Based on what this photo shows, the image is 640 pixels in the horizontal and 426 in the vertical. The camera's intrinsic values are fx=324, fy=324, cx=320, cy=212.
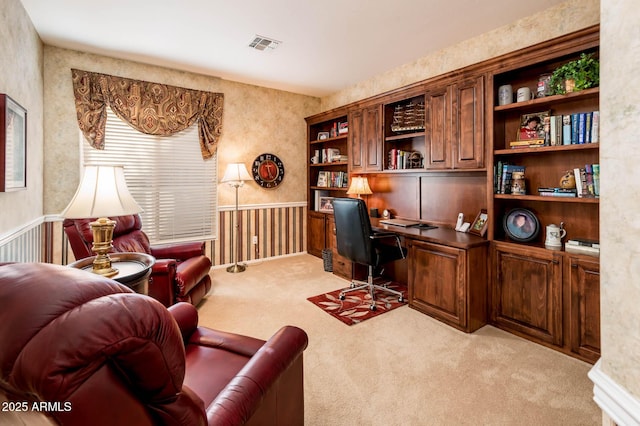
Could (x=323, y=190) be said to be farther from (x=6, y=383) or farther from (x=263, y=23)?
(x=6, y=383)

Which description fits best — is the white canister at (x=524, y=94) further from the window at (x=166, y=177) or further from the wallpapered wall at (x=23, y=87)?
the wallpapered wall at (x=23, y=87)

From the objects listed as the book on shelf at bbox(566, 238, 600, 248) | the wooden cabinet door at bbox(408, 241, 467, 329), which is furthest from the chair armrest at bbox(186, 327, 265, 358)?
the book on shelf at bbox(566, 238, 600, 248)

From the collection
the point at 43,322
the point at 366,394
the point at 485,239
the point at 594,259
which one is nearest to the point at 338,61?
the point at 485,239

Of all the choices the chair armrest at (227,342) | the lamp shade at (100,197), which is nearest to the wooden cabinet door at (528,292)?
the chair armrest at (227,342)

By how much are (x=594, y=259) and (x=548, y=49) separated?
5.16ft

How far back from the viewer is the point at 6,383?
1.90 ft

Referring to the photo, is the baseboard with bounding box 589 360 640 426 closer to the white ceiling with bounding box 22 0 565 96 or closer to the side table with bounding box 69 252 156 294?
the side table with bounding box 69 252 156 294

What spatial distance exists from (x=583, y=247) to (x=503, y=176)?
0.83 m

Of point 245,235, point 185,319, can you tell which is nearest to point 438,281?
point 185,319

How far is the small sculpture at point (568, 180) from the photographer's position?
250cm

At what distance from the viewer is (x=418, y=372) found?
2.16 metres

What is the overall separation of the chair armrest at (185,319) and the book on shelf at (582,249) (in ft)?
8.48

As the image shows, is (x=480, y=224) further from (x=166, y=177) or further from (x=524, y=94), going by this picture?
(x=166, y=177)

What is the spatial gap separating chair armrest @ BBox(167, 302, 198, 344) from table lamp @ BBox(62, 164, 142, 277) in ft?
1.77
